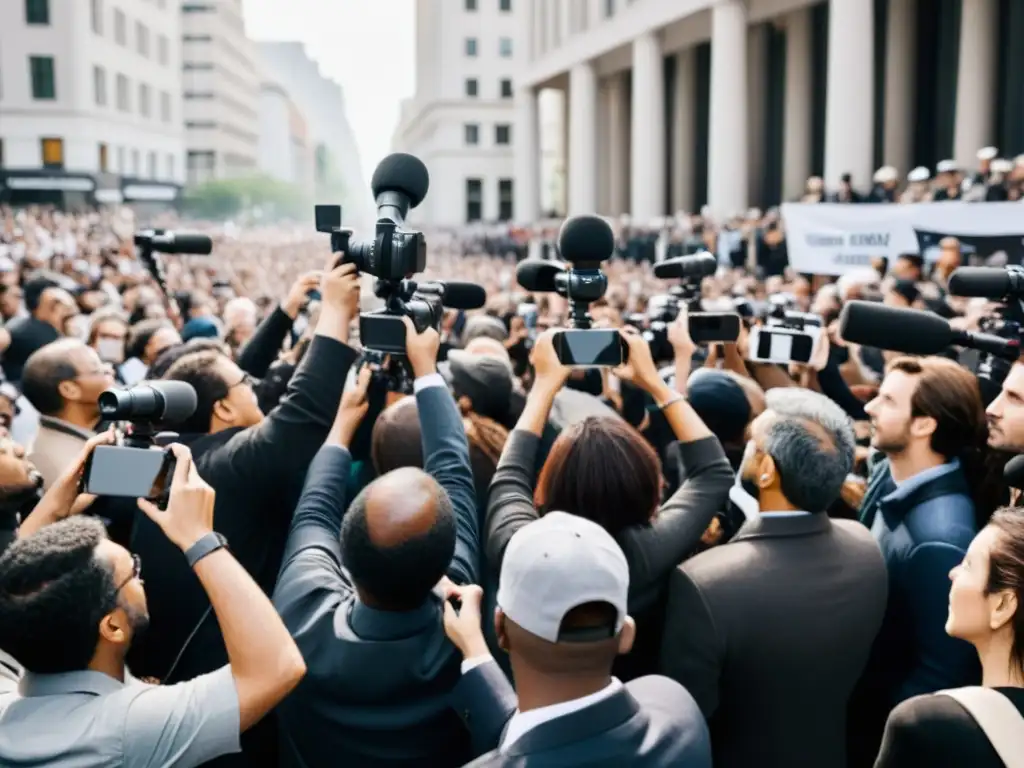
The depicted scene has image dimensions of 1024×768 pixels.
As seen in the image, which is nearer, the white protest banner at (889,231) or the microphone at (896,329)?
the microphone at (896,329)

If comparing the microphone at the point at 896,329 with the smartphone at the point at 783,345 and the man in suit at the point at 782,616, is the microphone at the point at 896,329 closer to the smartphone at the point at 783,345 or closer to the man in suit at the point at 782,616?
the man in suit at the point at 782,616

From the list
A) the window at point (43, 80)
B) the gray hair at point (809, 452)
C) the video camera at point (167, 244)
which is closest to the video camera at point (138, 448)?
the gray hair at point (809, 452)

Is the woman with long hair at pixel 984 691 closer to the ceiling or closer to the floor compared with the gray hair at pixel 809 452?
closer to the floor

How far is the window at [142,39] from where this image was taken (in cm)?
5274

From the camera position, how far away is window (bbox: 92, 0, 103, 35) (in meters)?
46.7

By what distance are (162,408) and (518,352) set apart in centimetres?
464

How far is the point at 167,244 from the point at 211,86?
8644cm

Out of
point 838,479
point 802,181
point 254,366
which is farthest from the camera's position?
point 802,181

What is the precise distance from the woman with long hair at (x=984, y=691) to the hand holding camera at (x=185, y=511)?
5.02 ft

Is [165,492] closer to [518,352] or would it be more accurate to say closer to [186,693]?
[186,693]

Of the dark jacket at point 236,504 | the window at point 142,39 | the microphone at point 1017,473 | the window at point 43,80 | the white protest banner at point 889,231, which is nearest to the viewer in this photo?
the microphone at point 1017,473

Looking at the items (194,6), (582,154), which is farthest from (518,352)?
(194,6)

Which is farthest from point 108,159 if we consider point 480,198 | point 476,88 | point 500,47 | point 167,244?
point 167,244

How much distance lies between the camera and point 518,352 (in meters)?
7.12
